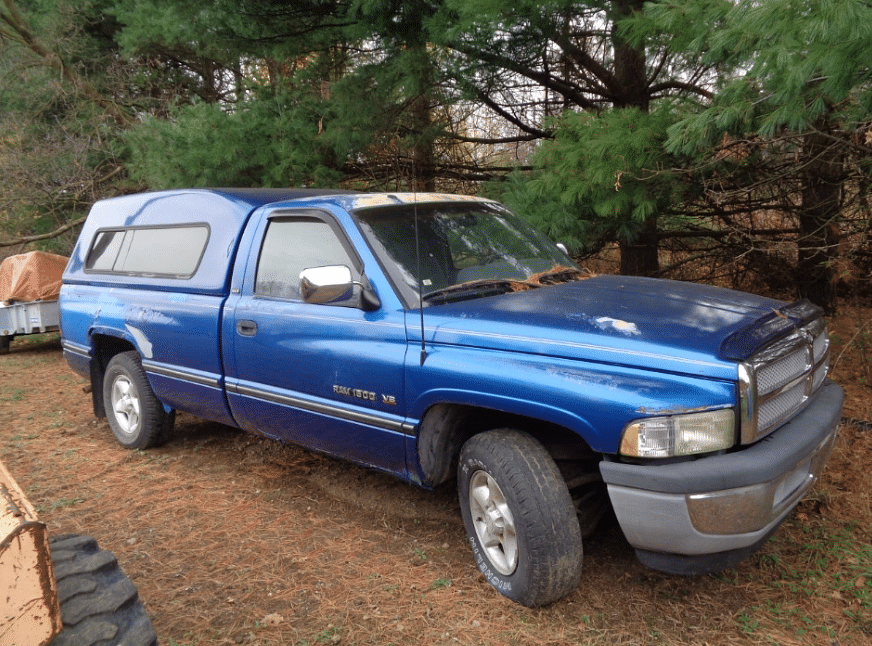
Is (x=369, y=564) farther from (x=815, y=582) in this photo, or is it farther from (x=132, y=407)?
(x=132, y=407)

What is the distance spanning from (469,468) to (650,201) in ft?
9.98

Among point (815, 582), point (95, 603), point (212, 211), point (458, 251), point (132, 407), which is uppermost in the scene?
point (212, 211)

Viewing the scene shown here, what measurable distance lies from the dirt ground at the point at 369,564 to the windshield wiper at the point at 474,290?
1.33 meters

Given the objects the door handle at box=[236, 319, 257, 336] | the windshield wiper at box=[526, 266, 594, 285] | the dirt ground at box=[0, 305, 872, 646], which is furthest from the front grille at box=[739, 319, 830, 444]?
the door handle at box=[236, 319, 257, 336]

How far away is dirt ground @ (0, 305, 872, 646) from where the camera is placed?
9.98ft

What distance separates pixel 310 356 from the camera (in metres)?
3.90

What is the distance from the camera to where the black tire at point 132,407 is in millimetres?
5359

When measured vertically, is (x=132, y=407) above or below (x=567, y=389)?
below

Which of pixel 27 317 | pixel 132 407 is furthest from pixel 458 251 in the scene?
pixel 27 317

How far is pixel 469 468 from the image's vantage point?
10.8ft

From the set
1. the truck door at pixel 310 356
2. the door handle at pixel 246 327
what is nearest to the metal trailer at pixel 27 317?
the truck door at pixel 310 356

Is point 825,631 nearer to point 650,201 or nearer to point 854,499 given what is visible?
point 854,499

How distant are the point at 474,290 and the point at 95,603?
225cm

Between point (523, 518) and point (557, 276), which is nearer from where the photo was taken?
point (523, 518)
